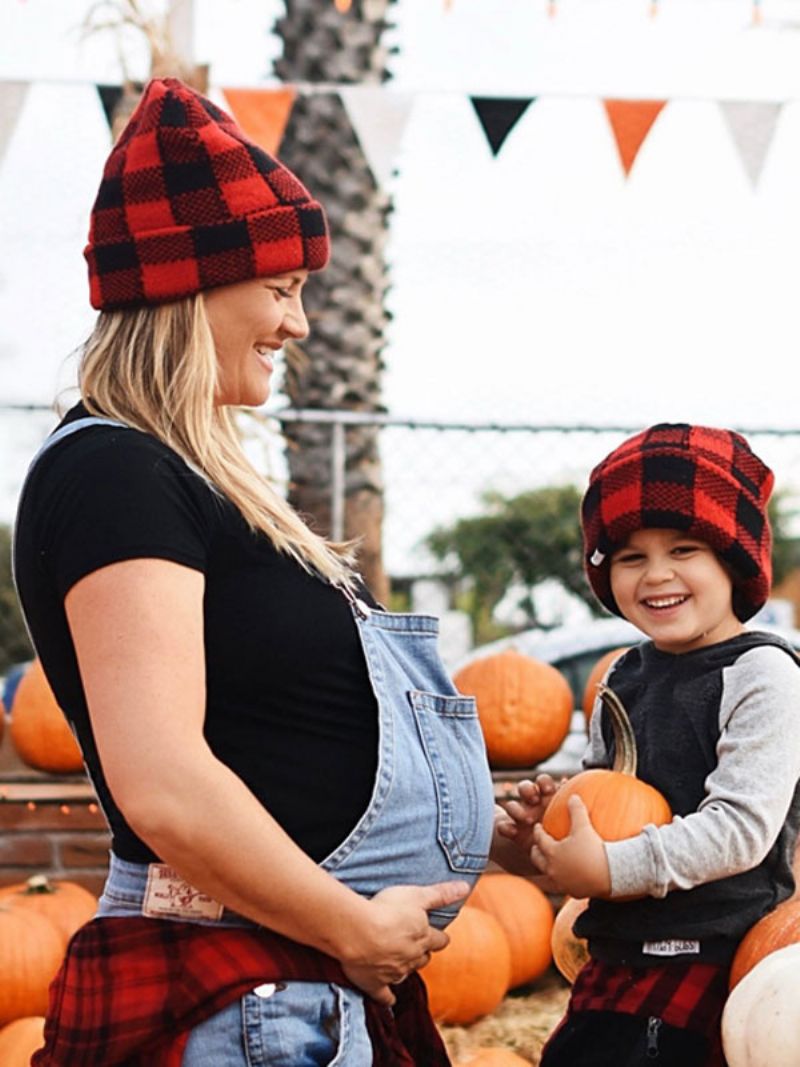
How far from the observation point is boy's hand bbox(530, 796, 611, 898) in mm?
2107

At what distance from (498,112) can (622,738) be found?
404 centimetres

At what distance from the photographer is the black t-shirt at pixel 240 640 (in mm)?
1685

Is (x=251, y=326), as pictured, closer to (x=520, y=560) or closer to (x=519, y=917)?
(x=519, y=917)

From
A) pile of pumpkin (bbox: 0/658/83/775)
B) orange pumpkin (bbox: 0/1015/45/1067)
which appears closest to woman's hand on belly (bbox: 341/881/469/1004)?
orange pumpkin (bbox: 0/1015/45/1067)

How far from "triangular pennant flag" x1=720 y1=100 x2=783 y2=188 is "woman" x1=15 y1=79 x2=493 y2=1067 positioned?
4374 mm

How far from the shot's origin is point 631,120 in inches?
233

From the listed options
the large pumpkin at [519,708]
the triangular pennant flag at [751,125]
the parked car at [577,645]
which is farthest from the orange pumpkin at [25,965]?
the parked car at [577,645]

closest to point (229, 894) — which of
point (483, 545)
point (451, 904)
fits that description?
point (451, 904)

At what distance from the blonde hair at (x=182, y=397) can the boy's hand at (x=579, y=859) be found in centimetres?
56

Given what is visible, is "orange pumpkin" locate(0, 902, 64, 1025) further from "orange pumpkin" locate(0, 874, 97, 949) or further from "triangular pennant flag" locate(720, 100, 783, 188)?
"triangular pennant flag" locate(720, 100, 783, 188)

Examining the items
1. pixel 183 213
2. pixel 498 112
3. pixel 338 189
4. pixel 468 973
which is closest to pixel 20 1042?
pixel 468 973

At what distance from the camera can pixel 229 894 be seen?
1.65 meters

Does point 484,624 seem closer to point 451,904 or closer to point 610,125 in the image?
point 610,125

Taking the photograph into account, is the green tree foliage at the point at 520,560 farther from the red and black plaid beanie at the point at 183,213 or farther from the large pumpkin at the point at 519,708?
the red and black plaid beanie at the point at 183,213
